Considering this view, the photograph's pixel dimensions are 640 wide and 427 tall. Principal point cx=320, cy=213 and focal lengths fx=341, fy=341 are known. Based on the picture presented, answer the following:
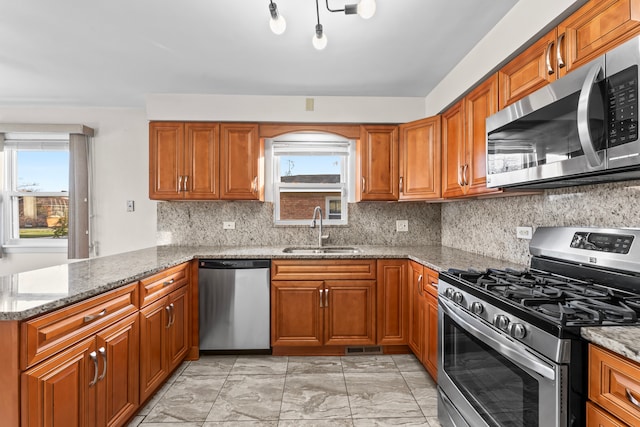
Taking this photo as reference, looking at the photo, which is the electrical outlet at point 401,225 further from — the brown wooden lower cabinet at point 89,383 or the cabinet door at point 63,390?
the cabinet door at point 63,390

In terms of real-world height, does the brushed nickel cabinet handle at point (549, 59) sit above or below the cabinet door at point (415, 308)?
above

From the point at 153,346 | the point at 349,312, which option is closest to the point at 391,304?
the point at 349,312

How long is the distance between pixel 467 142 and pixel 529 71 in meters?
0.67

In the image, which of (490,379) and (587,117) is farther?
(490,379)

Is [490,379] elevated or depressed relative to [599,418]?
depressed

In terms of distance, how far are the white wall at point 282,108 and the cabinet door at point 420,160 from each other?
10.1 inches

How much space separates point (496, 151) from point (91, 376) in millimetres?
2257

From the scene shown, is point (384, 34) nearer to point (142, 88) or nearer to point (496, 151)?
point (496, 151)

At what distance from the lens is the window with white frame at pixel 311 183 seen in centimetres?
356

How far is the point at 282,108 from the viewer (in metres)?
3.20

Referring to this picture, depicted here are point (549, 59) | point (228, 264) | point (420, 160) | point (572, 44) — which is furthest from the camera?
point (420, 160)

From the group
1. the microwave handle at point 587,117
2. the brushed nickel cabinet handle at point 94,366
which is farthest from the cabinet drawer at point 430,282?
the brushed nickel cabinet handle at point 94,366

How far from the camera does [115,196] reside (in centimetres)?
362

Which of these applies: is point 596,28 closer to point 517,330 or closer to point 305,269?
point 517,330
